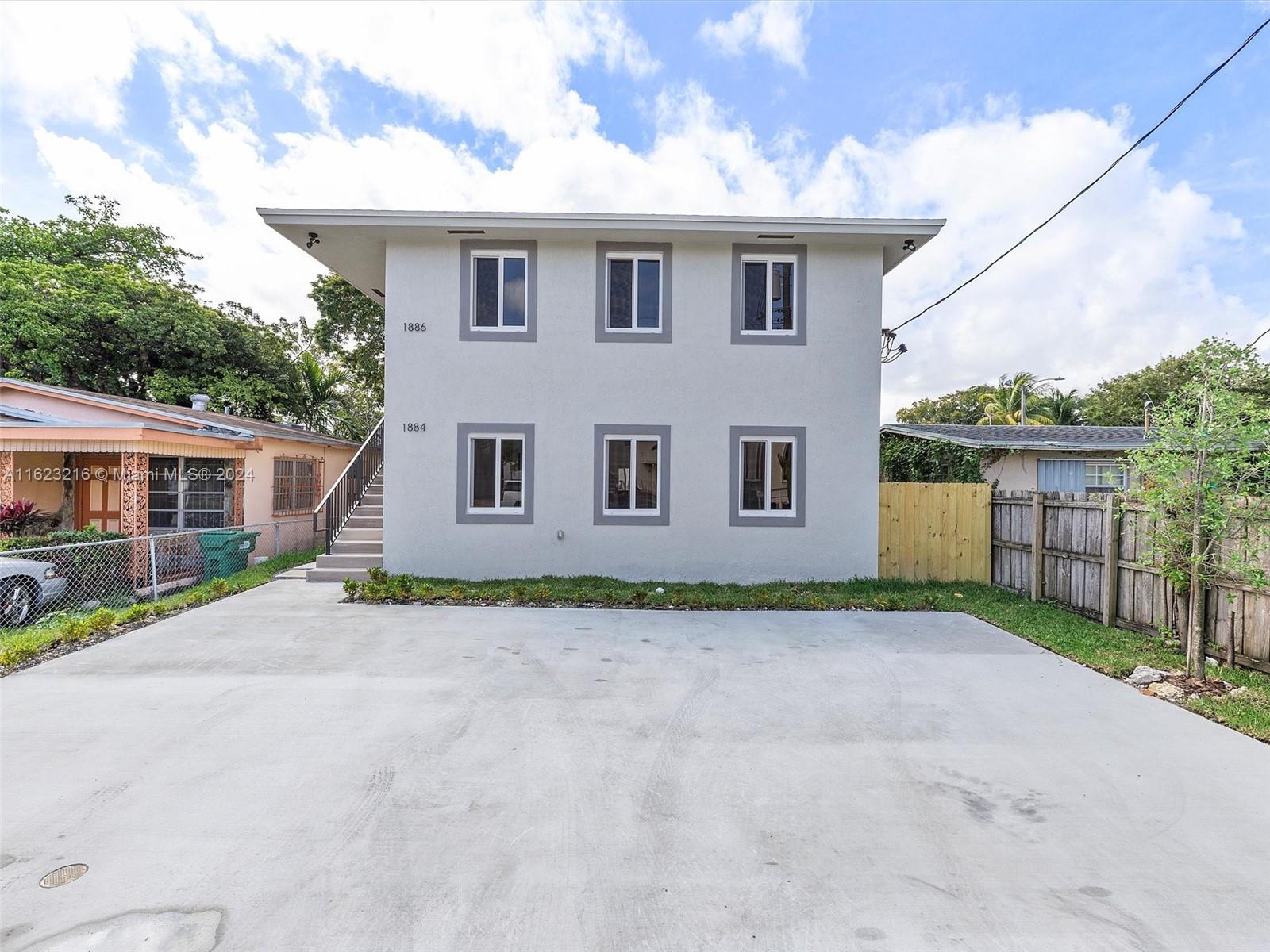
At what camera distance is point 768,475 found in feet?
31.0

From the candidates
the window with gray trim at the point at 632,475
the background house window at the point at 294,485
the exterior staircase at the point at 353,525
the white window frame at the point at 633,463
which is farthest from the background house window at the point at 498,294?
the background house window at the point at 294,485

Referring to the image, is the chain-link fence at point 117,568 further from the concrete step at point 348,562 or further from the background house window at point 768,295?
the background house window at point 768,295

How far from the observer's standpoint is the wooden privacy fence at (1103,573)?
17.3 ft

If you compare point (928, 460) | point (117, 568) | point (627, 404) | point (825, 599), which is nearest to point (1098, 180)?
point (928, 460)

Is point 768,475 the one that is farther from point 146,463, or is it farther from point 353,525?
point 146,463

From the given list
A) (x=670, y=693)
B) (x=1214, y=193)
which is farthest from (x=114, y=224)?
(x=1214, y=193)

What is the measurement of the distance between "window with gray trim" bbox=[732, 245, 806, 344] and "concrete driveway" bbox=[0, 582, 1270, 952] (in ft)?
18.4

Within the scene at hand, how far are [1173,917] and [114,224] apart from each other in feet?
95.4

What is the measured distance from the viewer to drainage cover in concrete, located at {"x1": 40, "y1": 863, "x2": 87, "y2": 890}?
2467mm

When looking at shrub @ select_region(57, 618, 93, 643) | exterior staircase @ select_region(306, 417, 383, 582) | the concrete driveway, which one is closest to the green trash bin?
exterior staircase @ select_region(306, 417, 383, 582)

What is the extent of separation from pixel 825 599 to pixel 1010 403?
76.1 feet

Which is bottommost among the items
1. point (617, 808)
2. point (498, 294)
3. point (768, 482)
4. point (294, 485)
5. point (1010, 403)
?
point (617, 808)

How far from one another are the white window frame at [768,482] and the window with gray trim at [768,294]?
5.17ft

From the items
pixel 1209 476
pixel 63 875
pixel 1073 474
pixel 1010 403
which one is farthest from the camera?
pixel 1010 403
